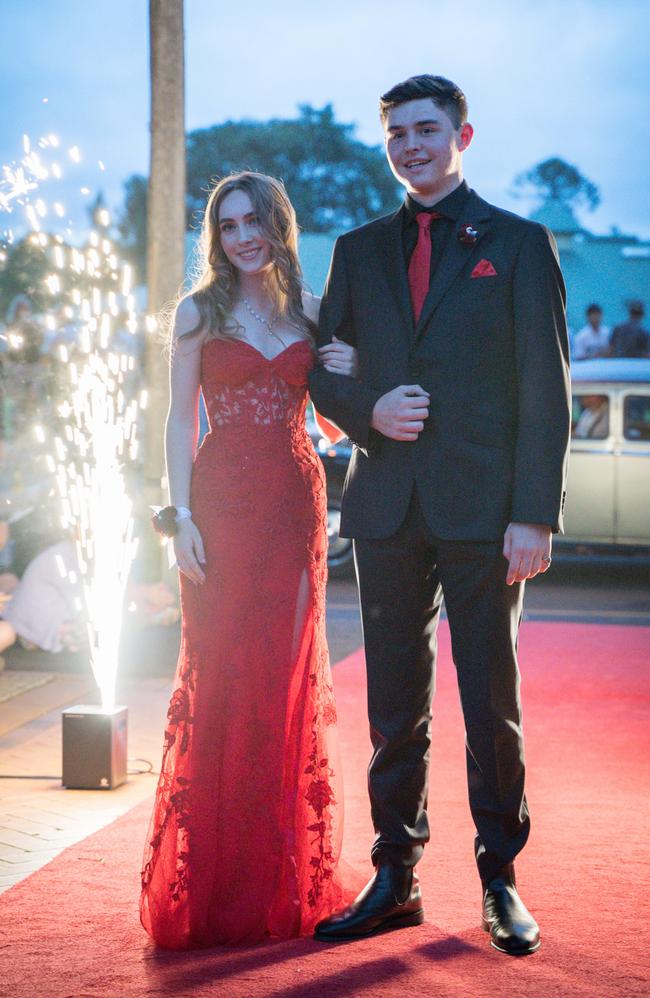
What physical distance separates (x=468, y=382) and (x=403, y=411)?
7.2 inches

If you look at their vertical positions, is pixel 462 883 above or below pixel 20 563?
below

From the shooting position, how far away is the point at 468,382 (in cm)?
323

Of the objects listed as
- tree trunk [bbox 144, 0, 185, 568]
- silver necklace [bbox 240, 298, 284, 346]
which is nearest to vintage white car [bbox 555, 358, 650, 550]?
tree trunk [bbox 144, 0, 185, 568]

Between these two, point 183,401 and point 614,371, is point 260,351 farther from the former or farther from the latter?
point 614,371

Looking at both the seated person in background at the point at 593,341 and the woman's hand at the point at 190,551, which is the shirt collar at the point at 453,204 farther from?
the seated person in background at the point at 593,341

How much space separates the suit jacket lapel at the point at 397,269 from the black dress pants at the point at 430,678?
1.66ft

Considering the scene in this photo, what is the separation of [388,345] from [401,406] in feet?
0.63

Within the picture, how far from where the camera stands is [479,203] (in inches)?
129

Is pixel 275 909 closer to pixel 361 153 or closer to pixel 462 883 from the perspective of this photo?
pixel 462 883

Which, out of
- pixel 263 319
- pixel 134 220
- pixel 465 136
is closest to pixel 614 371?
pixel 263 319

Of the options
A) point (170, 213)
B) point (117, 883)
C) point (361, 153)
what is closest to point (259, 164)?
point (361, 153)

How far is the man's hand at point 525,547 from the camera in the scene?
10.4 feet

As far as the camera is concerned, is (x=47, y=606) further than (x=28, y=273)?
No

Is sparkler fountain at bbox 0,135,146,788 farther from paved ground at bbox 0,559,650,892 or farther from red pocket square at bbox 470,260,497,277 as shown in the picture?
red pocket square at bbox 470,260,497,277
